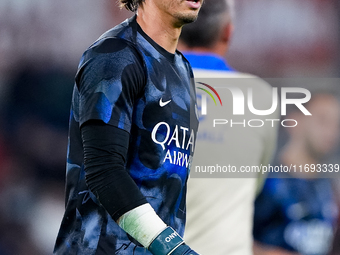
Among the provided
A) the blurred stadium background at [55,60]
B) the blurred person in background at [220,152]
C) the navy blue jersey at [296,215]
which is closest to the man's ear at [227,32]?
the blurred person in background at [220,152]

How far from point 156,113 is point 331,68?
8.32ft

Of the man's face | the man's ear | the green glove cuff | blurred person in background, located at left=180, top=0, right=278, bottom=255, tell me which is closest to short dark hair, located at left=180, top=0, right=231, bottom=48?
blurred person in background, located at left=180, top=0, right=278, bottom=255

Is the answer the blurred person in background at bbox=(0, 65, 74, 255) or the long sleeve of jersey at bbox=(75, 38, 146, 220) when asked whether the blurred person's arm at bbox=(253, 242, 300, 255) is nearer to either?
the blurred person in background at bbox=(0, 65, 74, 255)

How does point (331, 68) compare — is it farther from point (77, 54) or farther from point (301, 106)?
point (77, 54)

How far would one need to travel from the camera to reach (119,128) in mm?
1255

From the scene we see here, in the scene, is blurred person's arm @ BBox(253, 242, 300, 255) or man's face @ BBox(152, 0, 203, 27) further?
blurred person's arm @ BBox(253, 242, 300, 255)

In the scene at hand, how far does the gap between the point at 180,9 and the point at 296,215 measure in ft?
6.60

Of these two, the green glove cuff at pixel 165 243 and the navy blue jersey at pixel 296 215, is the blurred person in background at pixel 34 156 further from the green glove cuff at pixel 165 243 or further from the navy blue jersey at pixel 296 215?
the green glove cuff at pixel 165 243

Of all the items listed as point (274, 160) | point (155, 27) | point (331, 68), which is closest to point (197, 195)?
point (274, 160)

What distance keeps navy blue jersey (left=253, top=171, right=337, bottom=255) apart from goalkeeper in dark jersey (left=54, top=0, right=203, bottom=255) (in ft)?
5.41

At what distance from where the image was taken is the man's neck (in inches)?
61.0

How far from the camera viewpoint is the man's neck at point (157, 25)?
1550 millimetres

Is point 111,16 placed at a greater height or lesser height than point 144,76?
greater

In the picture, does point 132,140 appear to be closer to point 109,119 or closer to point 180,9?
point 109,119
